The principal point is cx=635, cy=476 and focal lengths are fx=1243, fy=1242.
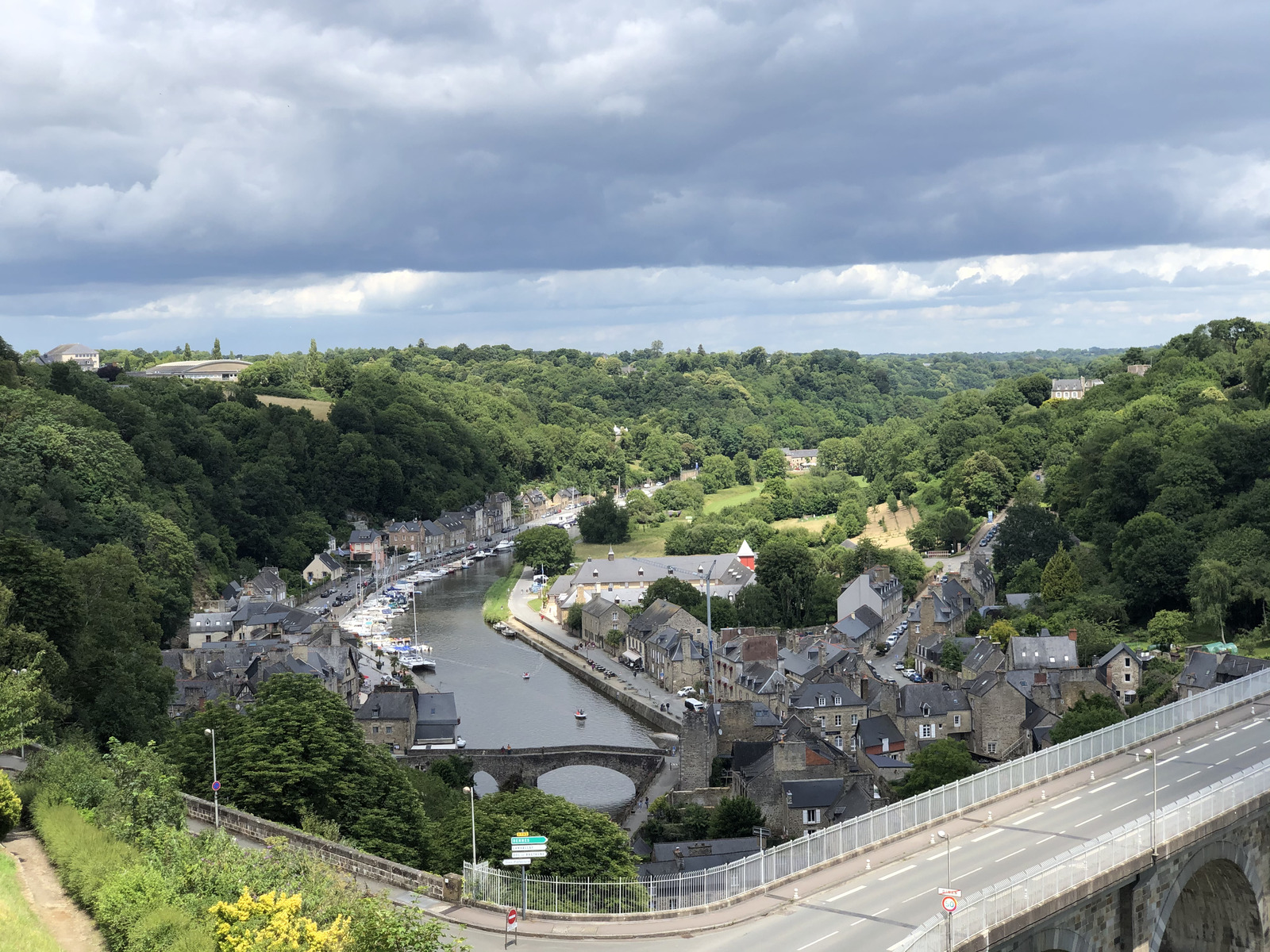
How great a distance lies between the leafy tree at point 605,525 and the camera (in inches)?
4139

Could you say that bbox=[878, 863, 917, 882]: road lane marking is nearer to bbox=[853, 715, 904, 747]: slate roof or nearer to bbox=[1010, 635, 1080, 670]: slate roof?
bbox=[853, 715, 904, 747]: slate roof

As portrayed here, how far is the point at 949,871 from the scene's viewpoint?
2069 centimetres

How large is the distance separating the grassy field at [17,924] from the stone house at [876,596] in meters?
49.1

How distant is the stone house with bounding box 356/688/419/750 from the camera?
152 ft

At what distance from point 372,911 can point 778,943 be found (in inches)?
239

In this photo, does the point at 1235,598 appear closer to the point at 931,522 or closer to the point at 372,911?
the point at 931,522

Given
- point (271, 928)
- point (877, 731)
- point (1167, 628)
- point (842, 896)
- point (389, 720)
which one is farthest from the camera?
point (1167, 628)

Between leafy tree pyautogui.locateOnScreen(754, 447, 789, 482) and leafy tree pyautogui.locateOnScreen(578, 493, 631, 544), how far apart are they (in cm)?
4215

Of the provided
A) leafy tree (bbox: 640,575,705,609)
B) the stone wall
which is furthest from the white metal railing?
leafy tree (bbox: 640,575,705,609)

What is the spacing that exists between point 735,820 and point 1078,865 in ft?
56.1

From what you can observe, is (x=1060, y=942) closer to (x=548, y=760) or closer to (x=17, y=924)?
(x=17, y=924)

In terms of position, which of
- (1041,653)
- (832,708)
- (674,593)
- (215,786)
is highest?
(215,786)

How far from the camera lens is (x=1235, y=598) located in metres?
52.5

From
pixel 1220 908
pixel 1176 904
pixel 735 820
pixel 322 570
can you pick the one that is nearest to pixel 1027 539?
pixel 735 820
